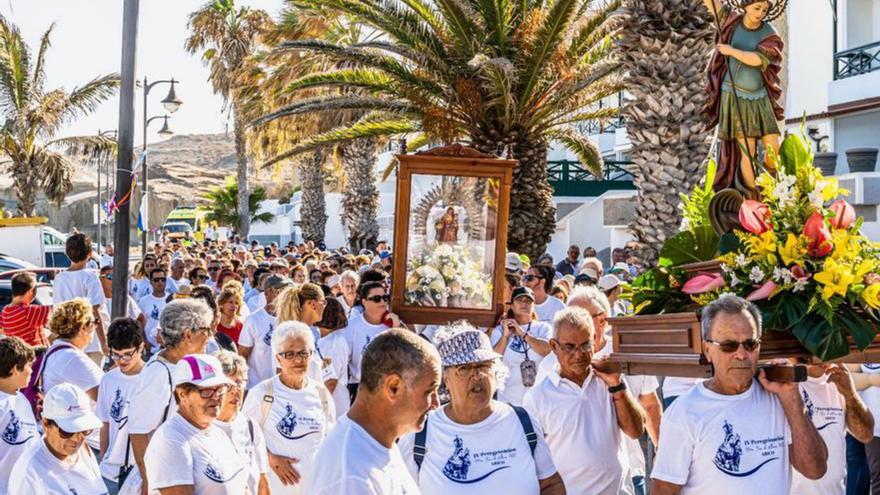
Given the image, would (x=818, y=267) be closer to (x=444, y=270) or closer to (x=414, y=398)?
(x=414, y=398)

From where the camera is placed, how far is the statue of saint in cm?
577

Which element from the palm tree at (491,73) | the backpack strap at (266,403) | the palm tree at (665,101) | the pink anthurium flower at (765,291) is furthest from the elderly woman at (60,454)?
the palm tree at (491,73)

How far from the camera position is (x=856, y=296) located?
4746 millimetres

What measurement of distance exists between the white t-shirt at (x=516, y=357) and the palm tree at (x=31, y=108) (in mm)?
27600

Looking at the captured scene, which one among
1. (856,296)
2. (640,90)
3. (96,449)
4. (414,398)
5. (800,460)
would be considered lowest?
(96,449)

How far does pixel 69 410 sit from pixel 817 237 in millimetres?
3525

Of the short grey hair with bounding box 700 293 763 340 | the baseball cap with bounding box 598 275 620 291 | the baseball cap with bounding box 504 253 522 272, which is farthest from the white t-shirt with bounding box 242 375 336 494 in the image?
the baseball cap with bounding box 598 275 620 291

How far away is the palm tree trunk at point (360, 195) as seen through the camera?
30.9m

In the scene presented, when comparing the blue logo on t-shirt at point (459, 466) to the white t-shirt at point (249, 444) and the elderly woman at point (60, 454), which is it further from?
the elderly woman at point (60, 454)

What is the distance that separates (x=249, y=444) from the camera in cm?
590

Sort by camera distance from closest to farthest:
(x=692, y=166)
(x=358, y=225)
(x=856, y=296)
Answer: (x=856, y=296) < (x=692, y=166) < (x=358, y=225)

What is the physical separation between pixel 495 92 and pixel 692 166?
369 cm

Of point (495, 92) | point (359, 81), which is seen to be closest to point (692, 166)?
point (495, 92)

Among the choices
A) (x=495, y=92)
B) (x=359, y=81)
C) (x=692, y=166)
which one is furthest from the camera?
(x=359, y=81)
